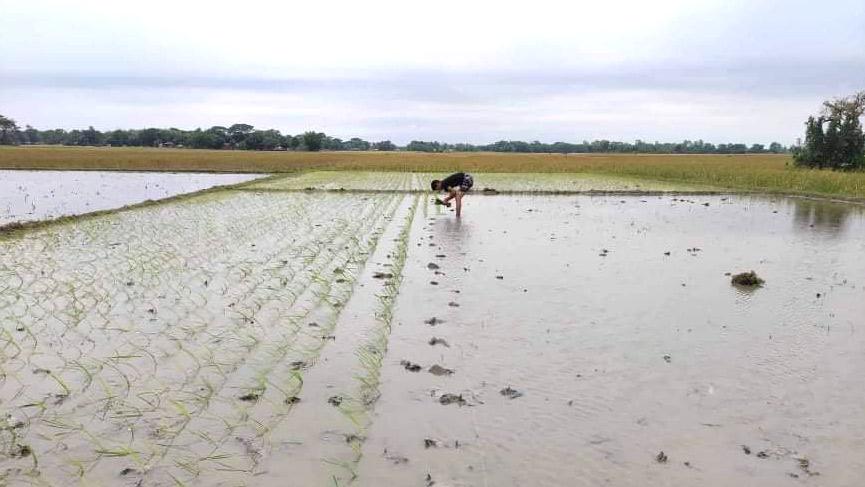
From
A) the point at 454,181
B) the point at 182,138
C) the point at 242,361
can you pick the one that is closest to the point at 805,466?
the point at 242,361

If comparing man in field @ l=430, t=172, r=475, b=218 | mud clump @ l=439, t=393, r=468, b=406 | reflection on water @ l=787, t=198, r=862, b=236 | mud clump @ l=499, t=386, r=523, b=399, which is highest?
man in field @ l=430, t=172, r=475, b=218

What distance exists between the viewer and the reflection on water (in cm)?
1299

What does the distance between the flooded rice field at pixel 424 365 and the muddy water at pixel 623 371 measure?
2 cm

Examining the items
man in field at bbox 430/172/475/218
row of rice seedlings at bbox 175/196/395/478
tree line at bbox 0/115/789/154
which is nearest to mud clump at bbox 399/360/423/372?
row of rice seedlings at bbox 175/196/395/478

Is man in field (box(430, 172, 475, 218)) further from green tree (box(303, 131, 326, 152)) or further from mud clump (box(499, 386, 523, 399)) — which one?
green tree (box(303, 131, 326, 152))

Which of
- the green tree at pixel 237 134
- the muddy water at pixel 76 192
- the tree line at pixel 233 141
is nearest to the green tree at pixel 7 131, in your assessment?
the tree line at pixel 233 141

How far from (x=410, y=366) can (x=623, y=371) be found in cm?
151

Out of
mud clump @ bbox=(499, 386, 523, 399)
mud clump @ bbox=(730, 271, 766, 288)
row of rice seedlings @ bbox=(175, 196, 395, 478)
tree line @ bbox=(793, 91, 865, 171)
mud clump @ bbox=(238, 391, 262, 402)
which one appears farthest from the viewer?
tree line @ bbox=(793, 91, 865, 171)

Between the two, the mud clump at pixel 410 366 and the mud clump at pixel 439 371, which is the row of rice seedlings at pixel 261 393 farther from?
the mud clump at pixel 439 371

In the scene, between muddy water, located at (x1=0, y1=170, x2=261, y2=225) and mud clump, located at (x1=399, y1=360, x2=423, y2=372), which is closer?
mud clump, located at (x1=399, y1=360, x2=423, y2=372)

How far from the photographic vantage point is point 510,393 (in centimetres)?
404

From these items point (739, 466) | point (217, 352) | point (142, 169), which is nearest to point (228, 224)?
point (217, 352)

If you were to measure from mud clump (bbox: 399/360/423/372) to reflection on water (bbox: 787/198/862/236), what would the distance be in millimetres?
10677

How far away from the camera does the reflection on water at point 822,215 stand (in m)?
13.0
